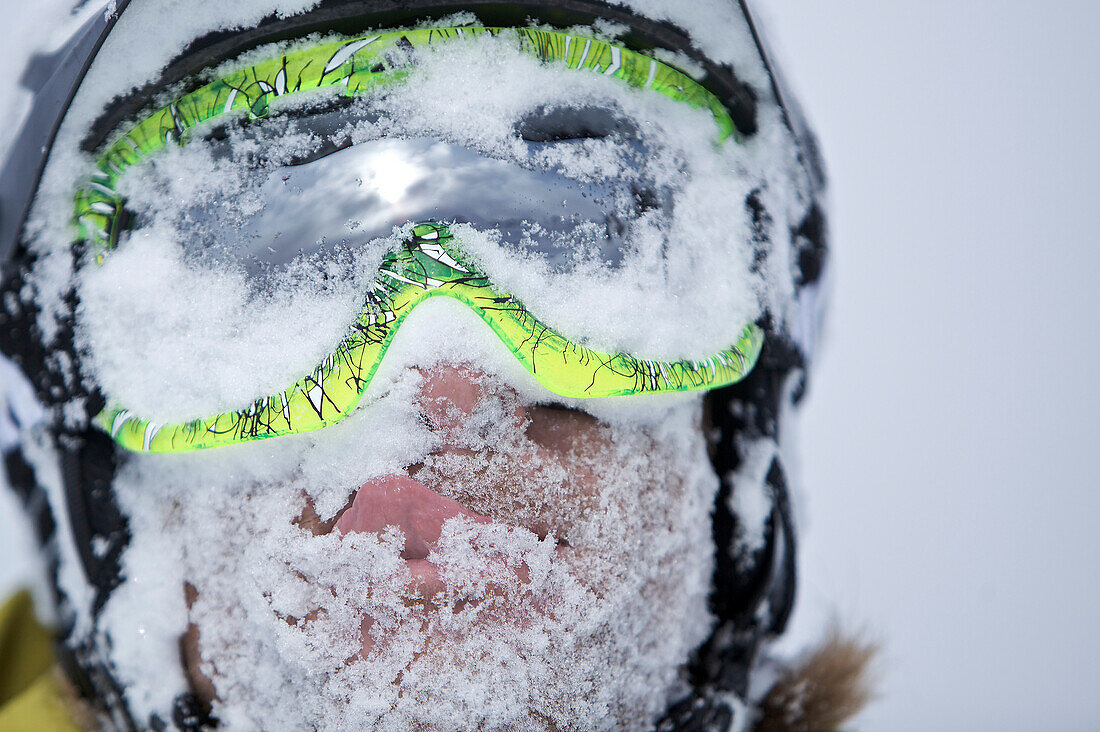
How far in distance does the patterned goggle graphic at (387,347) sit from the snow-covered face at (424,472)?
2cm

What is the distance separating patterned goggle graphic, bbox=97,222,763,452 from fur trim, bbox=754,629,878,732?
30.4 inches

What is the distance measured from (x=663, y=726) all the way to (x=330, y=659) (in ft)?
1.62

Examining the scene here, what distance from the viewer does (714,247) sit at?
106cm

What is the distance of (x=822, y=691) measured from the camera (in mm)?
1361

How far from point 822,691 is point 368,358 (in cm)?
104

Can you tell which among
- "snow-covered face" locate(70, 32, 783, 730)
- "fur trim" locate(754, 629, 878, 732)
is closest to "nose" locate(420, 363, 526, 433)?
"snow-covered face" locate(70, 32, 783, 730)

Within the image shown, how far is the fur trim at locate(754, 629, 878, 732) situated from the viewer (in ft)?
4.44

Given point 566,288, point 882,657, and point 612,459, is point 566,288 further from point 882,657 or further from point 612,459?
point 882,657

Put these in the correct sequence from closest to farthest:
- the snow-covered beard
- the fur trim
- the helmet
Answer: the snow-covered beard, the helmet, the fur trim

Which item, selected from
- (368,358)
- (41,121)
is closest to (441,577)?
(368,358)

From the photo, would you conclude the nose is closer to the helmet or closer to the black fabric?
the helmet

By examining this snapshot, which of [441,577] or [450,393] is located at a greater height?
[450,393]

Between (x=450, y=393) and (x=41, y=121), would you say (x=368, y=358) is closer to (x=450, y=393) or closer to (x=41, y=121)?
(x=450, y=393)

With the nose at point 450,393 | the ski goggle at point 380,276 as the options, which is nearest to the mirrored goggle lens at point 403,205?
the ski goggle at point 380,276
